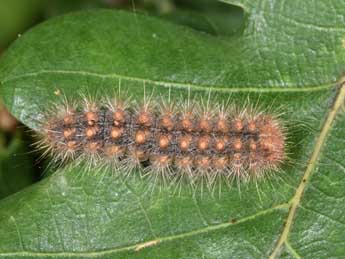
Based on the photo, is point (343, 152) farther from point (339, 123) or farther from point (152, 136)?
point (152, 136)

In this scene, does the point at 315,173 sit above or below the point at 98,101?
below

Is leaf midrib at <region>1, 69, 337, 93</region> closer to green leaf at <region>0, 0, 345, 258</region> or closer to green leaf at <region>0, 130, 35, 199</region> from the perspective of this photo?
green leaf at <region>0, 0, 345, 258</region>

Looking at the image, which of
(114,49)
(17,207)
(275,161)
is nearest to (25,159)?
(17,207)

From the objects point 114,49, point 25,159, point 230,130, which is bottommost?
point 25,159

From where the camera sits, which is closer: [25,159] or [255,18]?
[255,18]

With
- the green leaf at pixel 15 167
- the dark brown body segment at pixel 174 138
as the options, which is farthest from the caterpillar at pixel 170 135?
the green leaf at pixel 15 167

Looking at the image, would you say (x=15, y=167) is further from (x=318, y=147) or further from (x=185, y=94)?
(x=318, y=147)

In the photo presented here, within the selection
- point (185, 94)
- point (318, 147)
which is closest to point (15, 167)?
point (185, 94)
